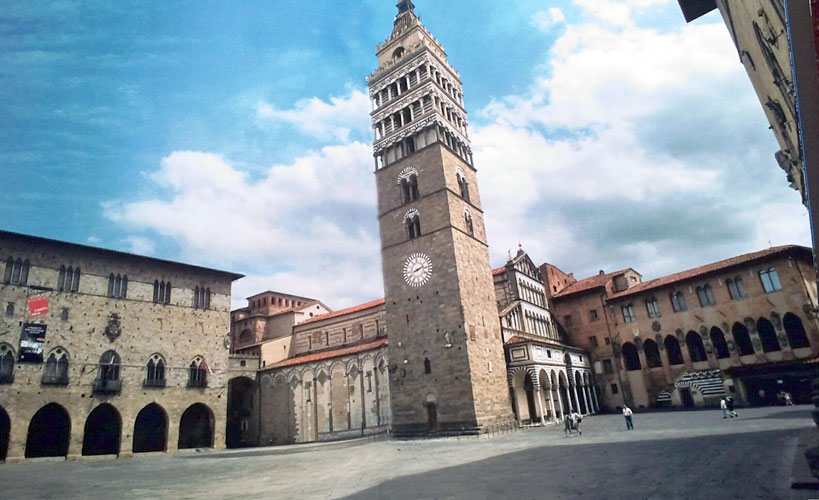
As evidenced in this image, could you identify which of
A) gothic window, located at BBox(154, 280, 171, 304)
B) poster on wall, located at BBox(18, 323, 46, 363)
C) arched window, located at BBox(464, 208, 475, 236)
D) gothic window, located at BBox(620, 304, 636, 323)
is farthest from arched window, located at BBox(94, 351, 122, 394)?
gothic window, located at BBox(620, 304, 636, 323)

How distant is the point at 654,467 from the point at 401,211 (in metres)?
23.3

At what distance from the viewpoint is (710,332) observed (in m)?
33.4

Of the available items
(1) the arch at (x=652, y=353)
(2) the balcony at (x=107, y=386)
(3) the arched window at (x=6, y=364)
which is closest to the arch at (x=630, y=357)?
(1) the arch at (x=652, y=353)

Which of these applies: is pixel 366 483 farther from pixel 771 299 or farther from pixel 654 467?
pixel 771 299

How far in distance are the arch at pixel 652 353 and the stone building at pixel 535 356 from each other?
476 cm

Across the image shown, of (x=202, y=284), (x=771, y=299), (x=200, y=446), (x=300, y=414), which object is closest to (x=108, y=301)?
(x=202, y=284)

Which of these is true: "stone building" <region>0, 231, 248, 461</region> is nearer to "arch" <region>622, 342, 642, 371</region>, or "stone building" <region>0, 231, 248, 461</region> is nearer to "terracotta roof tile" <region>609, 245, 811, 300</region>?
"arch" <region>622, 342, 642, 371</region>

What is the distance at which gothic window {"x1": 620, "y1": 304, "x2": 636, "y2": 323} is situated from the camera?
37.9m

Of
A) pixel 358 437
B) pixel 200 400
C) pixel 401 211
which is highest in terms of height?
pixel 401 211

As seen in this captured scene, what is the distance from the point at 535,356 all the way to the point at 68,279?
3127 cm

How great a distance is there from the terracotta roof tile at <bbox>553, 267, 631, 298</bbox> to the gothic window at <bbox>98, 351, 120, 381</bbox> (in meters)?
36.4

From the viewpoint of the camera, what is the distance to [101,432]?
3081cm

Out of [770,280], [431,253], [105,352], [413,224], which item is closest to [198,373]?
[105,352]

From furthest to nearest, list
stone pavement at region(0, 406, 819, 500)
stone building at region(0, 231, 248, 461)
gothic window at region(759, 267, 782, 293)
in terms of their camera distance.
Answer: gothic window at region(759, 267, 782, 293), stone building at region(0, 231, 248, 461), stone pavement at region(0, 406, 819, 500)
